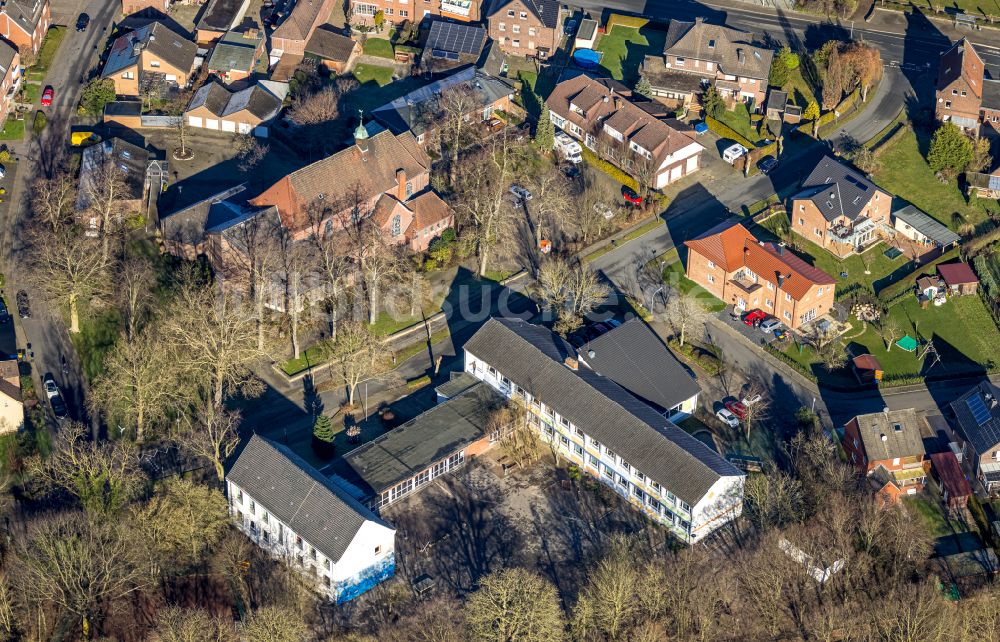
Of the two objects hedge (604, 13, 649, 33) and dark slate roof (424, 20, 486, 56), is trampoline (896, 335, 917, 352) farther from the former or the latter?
hedge (604, 13, 649, 33)

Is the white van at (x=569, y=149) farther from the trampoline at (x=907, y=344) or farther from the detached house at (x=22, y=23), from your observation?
the detached house at (x=22, y=23)

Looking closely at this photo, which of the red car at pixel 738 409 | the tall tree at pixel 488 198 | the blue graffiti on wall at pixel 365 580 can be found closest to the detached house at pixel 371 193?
the tall tree at pixel 488 198

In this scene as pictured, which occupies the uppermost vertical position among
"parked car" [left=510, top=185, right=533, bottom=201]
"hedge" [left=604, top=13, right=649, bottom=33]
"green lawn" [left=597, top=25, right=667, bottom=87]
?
"hedge" [left=604, top=13, right=649, bottom=33]

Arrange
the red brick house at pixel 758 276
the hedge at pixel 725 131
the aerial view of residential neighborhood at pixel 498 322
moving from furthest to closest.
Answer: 1. the hedge at pixel 725 131
2. the red brick house at pixel 758 276
3. the aerial view of residential neighborhood at pixel 498 322

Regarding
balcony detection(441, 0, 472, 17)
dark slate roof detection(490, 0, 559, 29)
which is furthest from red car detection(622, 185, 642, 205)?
balcony detection(441, 0, 472, 17)

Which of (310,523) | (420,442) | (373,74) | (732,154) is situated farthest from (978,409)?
(373,74)

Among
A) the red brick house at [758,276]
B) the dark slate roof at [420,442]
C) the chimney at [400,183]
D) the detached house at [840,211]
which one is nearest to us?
the dark slate roof at [420,442]
